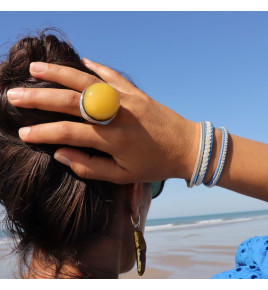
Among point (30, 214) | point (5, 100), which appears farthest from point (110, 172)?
point (5, 100)

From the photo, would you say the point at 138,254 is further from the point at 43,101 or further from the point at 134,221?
the point at 43,101

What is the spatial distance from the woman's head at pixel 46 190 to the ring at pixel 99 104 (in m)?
0.15

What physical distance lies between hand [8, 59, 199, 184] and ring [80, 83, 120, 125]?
0.04 meters

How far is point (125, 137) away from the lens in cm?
122

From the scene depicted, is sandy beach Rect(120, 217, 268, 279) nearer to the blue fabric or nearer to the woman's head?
the blue fabric

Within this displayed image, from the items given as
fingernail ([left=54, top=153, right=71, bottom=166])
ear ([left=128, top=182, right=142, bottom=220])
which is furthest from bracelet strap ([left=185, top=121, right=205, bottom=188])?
fingernail ([left=54, top=153, right=71, bottom=166])

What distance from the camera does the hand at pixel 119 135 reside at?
123 cm

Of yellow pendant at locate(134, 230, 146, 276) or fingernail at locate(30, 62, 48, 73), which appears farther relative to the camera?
yellow pendant at locate(134, 230, 146, 276)

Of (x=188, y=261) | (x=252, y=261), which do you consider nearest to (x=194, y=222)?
(x=188, y=261)

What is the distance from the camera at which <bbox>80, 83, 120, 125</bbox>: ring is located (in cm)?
118

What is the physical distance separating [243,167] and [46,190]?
0.81m

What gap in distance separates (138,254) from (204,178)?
0.47 meters

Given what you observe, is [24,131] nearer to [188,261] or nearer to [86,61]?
[86,61]

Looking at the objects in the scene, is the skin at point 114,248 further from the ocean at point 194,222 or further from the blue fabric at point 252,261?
the ocean at point 194,222
